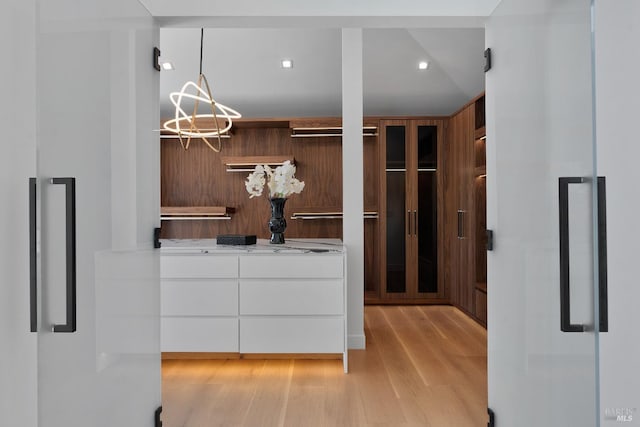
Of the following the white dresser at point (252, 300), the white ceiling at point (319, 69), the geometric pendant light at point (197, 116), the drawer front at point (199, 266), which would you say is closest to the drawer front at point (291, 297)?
the white dresser at point (252, 300)

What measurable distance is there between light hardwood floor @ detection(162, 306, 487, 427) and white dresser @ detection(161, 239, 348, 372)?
0.20m

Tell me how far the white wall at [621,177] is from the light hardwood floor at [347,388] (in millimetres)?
972

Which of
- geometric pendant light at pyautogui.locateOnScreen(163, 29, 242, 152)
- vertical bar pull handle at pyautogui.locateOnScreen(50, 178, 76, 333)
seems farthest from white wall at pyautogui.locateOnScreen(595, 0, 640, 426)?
geometric pendant light at pyautogui.locateOnScreen(163, 29, 242, 152)

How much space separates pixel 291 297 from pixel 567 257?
239cm

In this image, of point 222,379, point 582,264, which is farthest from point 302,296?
point 582,264

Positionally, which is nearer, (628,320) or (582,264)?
(582,264)

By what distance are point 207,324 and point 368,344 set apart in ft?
4.67

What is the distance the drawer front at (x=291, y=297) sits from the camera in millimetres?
3463

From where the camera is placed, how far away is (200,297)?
3.49 m

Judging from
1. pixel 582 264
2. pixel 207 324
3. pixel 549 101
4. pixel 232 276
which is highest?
pixel 549 101

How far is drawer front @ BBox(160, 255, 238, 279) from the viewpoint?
3.50m

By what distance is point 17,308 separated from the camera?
150 centimetres

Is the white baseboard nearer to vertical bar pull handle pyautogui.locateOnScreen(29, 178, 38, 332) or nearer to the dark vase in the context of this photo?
the dark vase

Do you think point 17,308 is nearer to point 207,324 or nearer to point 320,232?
point 207,324
